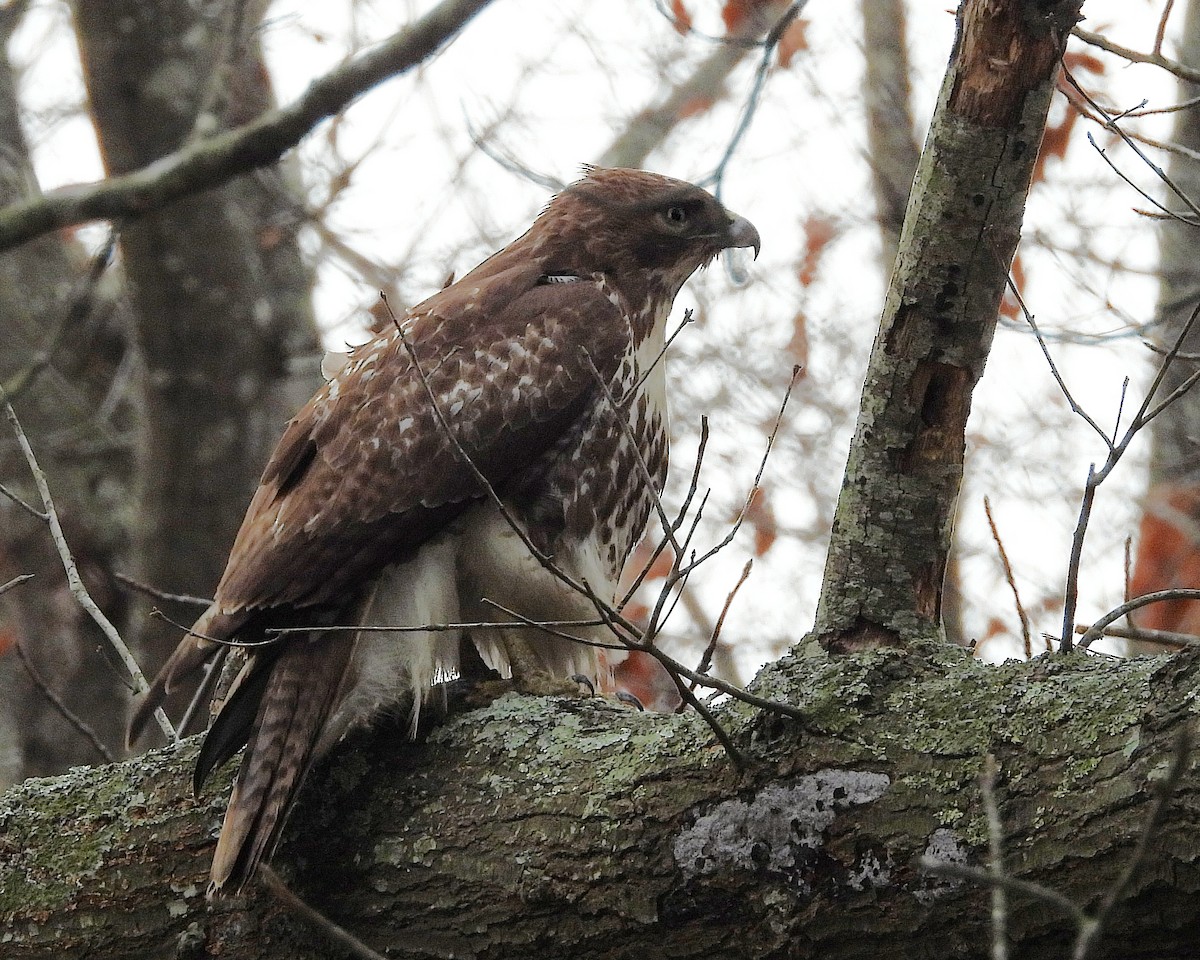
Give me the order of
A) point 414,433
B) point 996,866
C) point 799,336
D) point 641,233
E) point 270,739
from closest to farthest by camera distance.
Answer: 1. point 996,866
2. point 270,739
3. point 414,433
4. point 641,233
5. point 799,336

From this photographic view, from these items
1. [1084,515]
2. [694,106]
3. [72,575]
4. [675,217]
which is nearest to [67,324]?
[72,575]

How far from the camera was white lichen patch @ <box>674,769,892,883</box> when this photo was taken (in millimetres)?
2389

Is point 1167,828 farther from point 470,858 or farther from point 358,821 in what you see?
point 358,821

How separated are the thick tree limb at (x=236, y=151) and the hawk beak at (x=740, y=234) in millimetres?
1092

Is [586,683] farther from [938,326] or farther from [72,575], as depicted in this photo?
[938,326]

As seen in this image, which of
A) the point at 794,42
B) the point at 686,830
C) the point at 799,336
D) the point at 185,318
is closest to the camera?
Answer: the point at 686,830

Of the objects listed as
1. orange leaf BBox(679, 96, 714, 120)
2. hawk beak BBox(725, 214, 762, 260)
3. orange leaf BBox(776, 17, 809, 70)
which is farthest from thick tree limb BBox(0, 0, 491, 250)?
orange leaf BBox(679, 96, 714, 120)

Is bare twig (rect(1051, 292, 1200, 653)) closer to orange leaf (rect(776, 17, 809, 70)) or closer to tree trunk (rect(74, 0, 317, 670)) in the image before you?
tree trunk (rect(74, 0, 317, 670))

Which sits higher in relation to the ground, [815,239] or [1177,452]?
[815,239]

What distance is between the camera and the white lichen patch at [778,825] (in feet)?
7.84

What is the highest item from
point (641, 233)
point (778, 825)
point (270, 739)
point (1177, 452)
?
point (1177, 452)

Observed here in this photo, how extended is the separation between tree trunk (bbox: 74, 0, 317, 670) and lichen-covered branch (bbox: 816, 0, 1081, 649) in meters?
3.35

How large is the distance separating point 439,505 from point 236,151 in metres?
1.12

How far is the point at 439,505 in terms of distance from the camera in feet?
11.7
